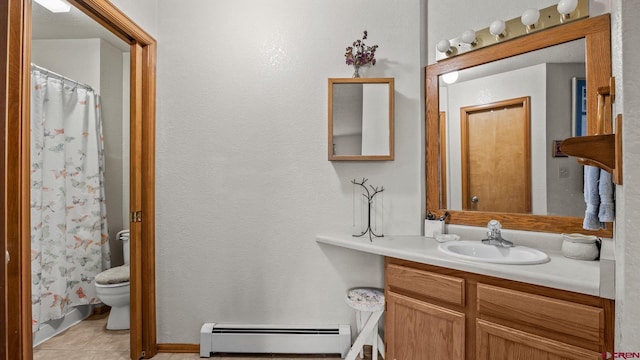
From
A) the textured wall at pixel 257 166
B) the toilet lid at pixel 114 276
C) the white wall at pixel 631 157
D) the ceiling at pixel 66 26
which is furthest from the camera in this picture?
the textured wall at pixel 257 166

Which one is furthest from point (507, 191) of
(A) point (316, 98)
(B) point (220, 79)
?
(B) point (220, 79)

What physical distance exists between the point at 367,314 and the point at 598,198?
4.27ft

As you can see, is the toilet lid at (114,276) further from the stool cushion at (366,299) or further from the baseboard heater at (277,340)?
the stool cushion at (366,299)

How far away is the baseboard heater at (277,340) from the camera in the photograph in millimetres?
2016

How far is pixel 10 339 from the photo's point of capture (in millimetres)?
1172

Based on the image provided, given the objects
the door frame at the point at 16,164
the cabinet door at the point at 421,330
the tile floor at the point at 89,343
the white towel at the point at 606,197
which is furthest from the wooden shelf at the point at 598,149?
the tile floor at the point at 89,343

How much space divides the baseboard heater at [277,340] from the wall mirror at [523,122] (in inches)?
42.3

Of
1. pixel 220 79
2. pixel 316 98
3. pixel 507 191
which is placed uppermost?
pixel 220 79

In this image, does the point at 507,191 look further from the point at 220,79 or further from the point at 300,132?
the point at 220,79

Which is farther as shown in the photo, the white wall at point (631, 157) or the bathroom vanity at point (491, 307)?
the bathroom vanity at point (491, 307)

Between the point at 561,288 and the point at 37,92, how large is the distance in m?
2.32

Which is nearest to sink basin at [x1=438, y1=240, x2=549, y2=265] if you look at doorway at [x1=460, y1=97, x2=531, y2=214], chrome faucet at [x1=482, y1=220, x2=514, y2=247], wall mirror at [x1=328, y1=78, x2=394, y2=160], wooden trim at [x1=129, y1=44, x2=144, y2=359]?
chrome faucet at [x1=482, y1=220, x2=514, y2=247]

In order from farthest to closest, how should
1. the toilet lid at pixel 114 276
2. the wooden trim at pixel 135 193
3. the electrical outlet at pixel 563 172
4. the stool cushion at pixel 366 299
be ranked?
the wooden trim at pixel 135 193, the toilet lid at pixel 114 276, the stool cushion at pixel 366 299, the electrical outlet at pixel 563 172

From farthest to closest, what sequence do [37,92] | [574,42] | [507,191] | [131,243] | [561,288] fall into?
1. [131,243]
2. [507,191]
3. [574,42]
4. [37,92]
5. [561,288]
